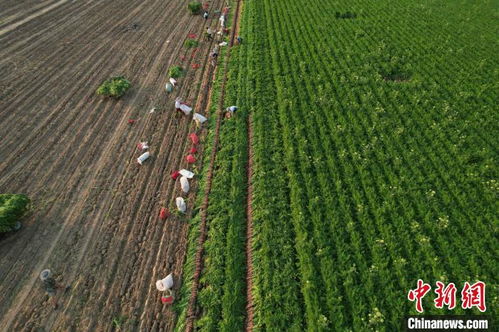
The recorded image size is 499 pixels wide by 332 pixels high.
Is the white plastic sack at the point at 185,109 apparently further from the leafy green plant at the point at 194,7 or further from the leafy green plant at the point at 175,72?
the leafy green plant at the point at 194,7

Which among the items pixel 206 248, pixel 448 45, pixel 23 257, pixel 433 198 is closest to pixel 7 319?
pixel 23 257

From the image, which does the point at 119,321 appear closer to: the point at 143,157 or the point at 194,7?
the point at 143,157

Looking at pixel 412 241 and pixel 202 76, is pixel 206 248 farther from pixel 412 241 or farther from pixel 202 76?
pixel 202 76

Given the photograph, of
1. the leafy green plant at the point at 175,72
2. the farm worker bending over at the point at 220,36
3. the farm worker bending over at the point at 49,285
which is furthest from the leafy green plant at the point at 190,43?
the farm worker bending over at the point at 49,285

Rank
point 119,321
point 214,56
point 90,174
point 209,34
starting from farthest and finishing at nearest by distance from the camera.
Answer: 1. point 209,34
2. point 214,56
3. point 90,174
4. point 119,321

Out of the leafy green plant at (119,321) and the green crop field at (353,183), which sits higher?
→ the green crop field at (353,183)

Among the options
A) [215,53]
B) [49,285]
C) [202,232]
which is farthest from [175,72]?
[49,285]
